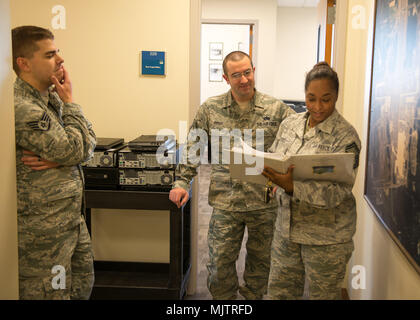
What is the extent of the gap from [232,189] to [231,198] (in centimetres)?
5

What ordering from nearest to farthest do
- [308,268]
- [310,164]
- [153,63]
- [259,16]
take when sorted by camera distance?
[310,164] < [308,268] < [153,63] < [259,16]

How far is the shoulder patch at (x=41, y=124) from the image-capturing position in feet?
4.91

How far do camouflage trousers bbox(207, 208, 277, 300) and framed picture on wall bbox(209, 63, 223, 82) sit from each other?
5712 millimetres

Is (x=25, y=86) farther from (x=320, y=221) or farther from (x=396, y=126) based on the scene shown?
(x=396, y=126)

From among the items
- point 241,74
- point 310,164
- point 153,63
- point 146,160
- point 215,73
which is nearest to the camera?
A: point 310,164

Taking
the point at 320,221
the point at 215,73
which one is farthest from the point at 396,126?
the point at 215,73

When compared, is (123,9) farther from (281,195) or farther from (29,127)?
(281,195)

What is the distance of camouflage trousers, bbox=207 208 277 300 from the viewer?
7.30 ft

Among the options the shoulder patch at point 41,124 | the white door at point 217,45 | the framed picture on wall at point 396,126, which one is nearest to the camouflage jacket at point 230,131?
the framed picture on wall at point 396,126

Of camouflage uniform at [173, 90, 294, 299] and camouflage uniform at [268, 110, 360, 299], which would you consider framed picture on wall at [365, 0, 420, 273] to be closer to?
camouflage uniform at [268, 110, 360, 299]

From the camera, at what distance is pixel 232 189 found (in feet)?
7.29

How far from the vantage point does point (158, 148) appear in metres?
2.59

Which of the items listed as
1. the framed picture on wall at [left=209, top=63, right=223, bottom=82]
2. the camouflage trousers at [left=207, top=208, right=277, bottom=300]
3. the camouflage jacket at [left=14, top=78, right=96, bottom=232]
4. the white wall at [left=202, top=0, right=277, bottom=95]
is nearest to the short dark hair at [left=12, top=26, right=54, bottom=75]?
the camouflage jacket at [left=14, top=78, right=96, bottom=232]

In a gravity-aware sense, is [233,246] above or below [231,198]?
below
